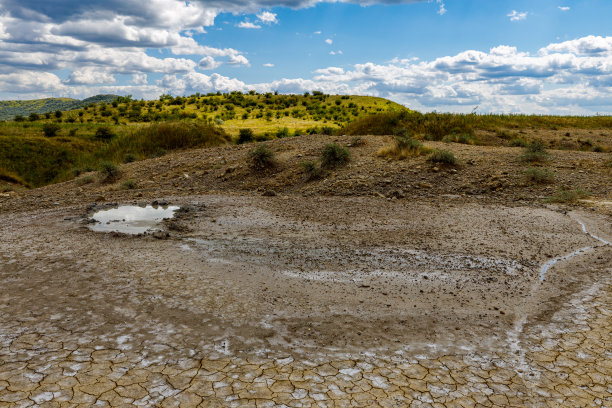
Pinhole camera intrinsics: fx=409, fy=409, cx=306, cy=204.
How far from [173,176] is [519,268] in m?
9.56

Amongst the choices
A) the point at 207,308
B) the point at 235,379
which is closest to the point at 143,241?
the point at 207,308

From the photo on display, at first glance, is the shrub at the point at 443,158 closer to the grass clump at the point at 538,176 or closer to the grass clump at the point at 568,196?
the grass clump at the point at 538,176

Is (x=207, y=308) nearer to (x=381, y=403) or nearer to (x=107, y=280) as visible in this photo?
(x=107, y=280)

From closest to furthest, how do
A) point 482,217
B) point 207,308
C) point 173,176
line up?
1. point 207,308
2. point 482,217
3. point 173,176

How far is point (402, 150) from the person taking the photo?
37.6 ft

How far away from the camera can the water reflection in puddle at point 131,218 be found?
22.8ft

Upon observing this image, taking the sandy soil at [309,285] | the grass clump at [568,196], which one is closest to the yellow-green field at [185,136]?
the grass clump at [568,196]

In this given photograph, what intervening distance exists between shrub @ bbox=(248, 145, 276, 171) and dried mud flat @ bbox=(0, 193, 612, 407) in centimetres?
465

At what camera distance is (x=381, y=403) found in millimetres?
2848

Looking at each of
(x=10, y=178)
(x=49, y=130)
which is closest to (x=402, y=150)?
(x=10, y=178)

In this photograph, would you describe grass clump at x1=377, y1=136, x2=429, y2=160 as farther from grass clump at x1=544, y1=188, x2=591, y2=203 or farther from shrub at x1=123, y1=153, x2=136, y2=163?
shrub at x1=123, y1=153, x2=136, y2=163

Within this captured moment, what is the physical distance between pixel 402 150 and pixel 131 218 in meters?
7.29

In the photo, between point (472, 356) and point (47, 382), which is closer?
point (47, 382)

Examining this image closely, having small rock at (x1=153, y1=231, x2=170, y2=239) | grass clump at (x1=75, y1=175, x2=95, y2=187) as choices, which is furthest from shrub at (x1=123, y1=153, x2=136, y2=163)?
small rock at (x1=153, y1=231, x2=170, y2=239)
